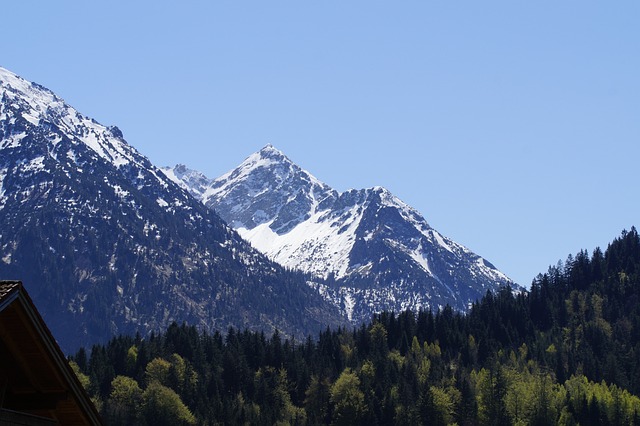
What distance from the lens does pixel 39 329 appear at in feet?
60.5

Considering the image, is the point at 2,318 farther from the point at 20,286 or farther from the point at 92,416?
the point at 92,416

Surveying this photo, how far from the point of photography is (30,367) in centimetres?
1897

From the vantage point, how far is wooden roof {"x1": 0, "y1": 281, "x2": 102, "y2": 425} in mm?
17953

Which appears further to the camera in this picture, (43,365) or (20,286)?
(43,365)

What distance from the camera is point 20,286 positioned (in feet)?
58.2

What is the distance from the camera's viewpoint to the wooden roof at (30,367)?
58.9 ft

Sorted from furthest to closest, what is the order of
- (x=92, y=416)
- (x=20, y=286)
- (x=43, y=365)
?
(x=92, y=416), (x=43, y=365), (x=20, y=286)

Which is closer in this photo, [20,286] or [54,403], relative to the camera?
[20,286]

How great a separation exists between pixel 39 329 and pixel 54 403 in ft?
5.56

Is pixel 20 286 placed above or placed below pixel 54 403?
above

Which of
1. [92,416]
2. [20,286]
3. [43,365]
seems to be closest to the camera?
[20,286]

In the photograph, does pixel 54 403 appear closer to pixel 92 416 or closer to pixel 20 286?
pixel 92 416

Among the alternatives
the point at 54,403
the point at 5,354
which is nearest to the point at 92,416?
the point at 54,403

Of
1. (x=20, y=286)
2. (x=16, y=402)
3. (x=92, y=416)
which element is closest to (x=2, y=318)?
(x=20, y=286)
